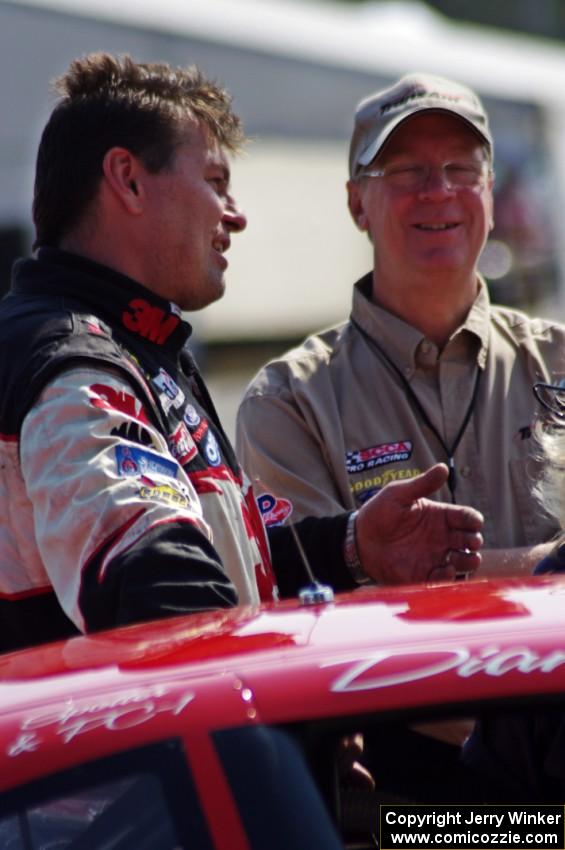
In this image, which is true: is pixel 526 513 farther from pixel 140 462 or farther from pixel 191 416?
pixel 140 462

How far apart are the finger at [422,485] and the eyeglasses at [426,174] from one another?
42.5 inches

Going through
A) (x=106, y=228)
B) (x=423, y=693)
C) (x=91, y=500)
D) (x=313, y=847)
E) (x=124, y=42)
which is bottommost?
(x=313, y=847)

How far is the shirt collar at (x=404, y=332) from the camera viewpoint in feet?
11.4

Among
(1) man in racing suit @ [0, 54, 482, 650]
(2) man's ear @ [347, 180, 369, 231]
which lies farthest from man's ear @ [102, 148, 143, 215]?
(2) man's ear @ [347, 180, 369, 231]

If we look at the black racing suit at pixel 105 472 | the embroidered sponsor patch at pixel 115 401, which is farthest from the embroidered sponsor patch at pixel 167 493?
the embroidered sponsor patch at pixel 115 401

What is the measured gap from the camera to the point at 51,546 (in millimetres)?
2252

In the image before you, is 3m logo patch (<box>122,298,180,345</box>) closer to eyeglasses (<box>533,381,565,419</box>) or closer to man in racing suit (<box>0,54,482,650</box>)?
man in racing suit (<box>0,54,482,650</box>)

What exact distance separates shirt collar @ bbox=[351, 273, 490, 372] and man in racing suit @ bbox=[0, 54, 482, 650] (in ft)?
1.99

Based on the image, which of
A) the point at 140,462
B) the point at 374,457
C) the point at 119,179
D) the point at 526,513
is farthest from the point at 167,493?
the point at 526,513

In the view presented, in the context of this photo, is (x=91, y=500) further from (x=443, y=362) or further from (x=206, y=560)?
(x=443, y=362)

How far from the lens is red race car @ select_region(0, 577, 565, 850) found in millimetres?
1546

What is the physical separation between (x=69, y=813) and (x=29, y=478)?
0.78 m

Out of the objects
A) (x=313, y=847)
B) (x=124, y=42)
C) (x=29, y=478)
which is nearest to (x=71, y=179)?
(x=29, y=478)

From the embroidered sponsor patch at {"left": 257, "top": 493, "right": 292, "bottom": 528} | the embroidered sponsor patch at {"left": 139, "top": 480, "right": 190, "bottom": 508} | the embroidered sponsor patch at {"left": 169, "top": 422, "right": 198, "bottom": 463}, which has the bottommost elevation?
the embroidered sponsor patch at {"left": 257, "top": 493, "right": 292, "bottom": 528}
